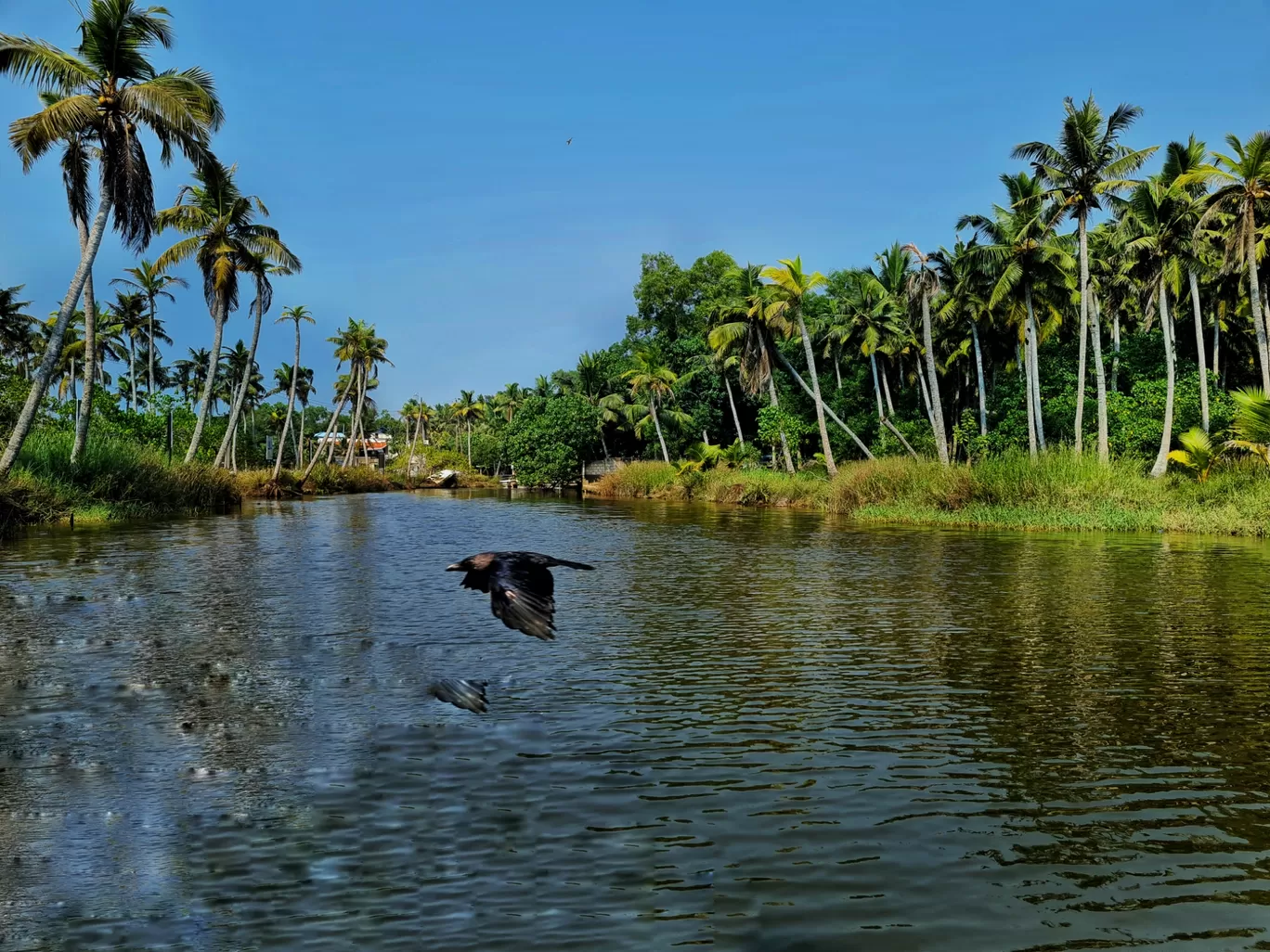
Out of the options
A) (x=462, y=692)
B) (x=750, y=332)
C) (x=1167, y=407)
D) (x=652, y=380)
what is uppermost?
(x=750, y=332)

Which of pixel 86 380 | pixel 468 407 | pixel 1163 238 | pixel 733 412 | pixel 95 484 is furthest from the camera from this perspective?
pixel 468 407

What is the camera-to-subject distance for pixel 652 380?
193 ft

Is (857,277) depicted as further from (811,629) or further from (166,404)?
(811,629)

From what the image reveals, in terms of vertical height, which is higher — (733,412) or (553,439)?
(733,412)

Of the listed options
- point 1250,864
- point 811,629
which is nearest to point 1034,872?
point 1250,864

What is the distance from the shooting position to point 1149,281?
34250 millimetres

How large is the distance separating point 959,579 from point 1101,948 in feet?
40.6

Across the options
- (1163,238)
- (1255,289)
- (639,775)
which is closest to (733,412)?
(1163,238)

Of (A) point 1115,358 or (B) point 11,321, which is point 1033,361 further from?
(B) point 11,321

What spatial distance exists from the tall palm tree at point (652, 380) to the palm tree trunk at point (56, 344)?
35.6m

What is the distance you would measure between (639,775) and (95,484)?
2734cm

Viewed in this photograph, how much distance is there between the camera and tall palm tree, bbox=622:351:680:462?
191 feet

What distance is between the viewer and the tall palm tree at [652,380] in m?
58.3

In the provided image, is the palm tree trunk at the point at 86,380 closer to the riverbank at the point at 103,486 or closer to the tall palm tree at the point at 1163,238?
the riverbank at the point at 103,486
